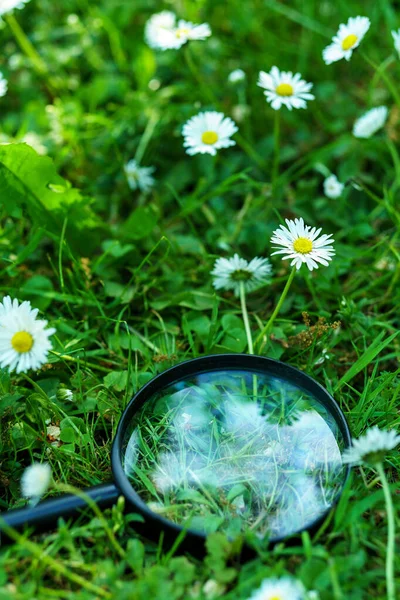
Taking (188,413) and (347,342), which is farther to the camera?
(347,342)

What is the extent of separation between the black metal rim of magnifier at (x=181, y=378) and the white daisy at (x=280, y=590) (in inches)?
3.2

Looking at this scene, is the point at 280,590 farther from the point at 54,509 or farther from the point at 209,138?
the point at 209,138

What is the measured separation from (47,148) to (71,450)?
3.65ft

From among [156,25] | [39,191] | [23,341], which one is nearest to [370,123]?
[156,25]

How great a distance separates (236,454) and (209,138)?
2.90 feet

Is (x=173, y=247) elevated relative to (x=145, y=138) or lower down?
lower down

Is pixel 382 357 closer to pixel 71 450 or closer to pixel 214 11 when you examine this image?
pixel 71 450

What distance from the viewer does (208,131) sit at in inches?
71.3

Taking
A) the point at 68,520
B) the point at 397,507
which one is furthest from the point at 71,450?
the point at 397,507

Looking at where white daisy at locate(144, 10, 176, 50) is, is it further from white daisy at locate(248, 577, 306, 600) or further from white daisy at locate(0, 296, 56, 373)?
white daisy at locate(248, 577, 306, 600)

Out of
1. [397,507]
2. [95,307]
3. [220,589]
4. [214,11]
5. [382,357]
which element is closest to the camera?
[220,589]

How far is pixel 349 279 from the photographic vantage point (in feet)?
5.98

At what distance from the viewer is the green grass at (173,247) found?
1.18m

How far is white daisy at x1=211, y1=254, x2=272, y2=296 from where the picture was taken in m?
1.63
